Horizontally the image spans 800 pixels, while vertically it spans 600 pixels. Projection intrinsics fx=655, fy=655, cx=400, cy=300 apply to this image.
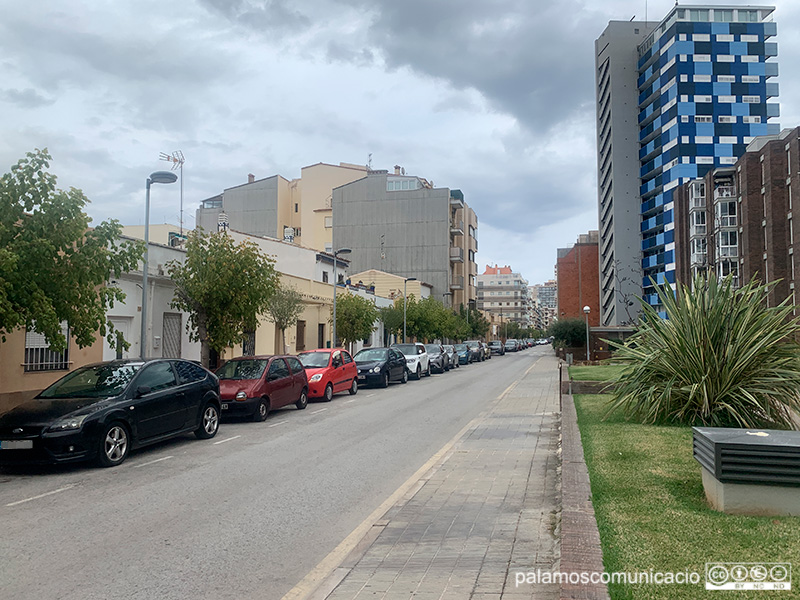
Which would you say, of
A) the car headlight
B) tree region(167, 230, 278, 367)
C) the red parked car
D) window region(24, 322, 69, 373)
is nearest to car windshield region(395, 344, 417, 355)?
tree region(167, 230, 278, 367)

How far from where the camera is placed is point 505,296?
171 m

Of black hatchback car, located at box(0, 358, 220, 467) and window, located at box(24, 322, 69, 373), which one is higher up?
window, located at box(24, 322, 69, 373)

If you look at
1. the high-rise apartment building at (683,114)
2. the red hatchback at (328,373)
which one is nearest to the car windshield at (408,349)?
the red hatchback at (328,373)

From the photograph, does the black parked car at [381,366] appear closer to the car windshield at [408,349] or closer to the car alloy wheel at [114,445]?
the car windshield at [408,349]

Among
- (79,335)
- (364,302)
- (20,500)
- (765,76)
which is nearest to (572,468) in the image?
(20,500)

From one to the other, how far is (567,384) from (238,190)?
5835 cm

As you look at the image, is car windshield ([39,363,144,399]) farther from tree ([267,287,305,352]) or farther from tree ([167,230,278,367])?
tree ([267,287,305,352])

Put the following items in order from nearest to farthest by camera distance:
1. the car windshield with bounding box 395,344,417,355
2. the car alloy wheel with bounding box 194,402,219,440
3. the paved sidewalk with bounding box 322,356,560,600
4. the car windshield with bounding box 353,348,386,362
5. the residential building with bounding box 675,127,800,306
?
the paved sidewalk with bounding box 322,356,560,600 → the car alloy wheel with bounding box 194,402,219,440 → the car windshield with bounding box 353,348,386,362 → the car windshield with bounding box 395,344,417,355 → the residential building with bounding box 675,127,800,306

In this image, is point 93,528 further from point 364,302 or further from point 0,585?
point 364,302

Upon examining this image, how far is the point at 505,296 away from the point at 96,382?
537ft

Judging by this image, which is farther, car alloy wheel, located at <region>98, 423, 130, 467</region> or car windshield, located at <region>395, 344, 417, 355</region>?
car windshield, located at <region>395, 344, 417, 355</region>

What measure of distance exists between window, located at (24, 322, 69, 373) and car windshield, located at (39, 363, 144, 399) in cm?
515

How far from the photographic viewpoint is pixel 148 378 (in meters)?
10.6

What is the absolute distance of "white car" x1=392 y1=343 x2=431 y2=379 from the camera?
97.9 ft
